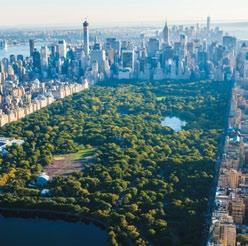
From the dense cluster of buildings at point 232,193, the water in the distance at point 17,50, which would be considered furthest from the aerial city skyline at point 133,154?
the water in the distance at point 17,50

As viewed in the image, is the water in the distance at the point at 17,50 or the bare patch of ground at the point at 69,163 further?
the water in the distance at the point at 17,50

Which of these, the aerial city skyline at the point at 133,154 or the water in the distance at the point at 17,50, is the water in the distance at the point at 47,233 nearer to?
the aerial city skyline at the point at 133,154

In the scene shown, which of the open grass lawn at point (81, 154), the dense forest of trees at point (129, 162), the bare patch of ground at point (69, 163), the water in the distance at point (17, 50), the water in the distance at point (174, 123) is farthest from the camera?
the water in the distance at point (17, 50)

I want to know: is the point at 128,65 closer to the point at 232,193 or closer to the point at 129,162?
the point at 129,162

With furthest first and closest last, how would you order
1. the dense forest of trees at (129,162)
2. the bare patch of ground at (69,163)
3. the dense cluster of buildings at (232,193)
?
1. the bare patch of ground at (69,163)
2. the dense forest of trees at (129,162)
3. the dense cluster of buildings at (232,193)

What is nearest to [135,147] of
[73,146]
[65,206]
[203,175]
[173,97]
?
[73,146]

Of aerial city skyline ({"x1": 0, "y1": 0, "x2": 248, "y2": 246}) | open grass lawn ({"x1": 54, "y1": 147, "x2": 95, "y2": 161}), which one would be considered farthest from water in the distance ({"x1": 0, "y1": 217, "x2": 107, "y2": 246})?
open grass lawn ({"x1": 54, "y1": 147, "x2": 95, "y2": 161})

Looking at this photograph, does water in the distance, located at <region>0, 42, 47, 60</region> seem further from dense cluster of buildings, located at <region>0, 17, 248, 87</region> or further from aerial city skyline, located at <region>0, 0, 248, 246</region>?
aerial city skyline, located at <region>0, 0, 248, 246</region>

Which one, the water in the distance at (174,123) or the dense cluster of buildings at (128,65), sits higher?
the dense cluster of buildings at (128,65)
